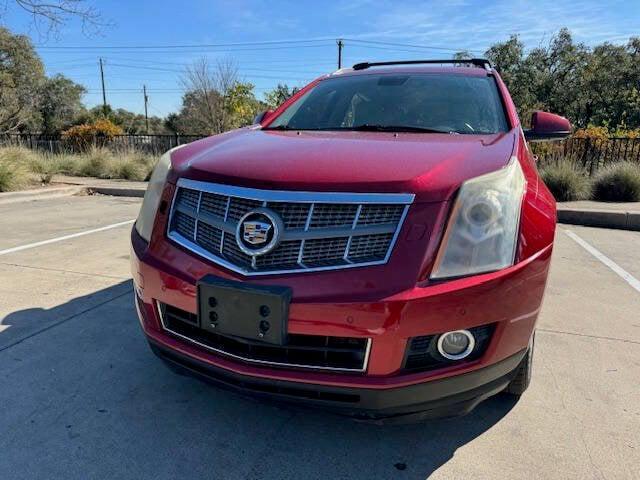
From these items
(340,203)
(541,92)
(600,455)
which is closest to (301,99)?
(340,203)

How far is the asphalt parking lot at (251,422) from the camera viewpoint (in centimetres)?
196

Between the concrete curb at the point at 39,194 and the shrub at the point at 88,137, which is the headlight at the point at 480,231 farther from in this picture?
the shrub at the point at 88,137

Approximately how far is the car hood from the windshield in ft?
0.96

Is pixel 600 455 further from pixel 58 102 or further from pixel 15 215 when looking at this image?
pixel 58 102

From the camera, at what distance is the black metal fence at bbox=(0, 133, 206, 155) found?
16469 mm

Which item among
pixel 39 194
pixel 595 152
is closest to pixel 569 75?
pixel 595 152

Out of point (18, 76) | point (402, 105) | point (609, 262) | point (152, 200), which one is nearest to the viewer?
point (152, 200)

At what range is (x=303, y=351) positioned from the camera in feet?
5.90

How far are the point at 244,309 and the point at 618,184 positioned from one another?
909cm

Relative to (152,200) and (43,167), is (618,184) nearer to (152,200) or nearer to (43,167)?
(152,200)

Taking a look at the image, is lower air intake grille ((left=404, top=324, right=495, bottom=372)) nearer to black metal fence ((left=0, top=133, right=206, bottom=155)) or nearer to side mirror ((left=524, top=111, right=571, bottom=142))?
side mirror ((left=524, top=111, right=571, bottom=142))

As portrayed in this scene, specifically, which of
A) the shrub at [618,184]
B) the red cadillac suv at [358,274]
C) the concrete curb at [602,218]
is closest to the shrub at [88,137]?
the concrete curb at [602,218]

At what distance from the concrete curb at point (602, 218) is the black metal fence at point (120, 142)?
1136cm

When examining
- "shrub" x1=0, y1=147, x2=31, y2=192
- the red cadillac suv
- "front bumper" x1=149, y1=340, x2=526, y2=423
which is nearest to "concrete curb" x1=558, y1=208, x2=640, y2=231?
the red cadillac suv
